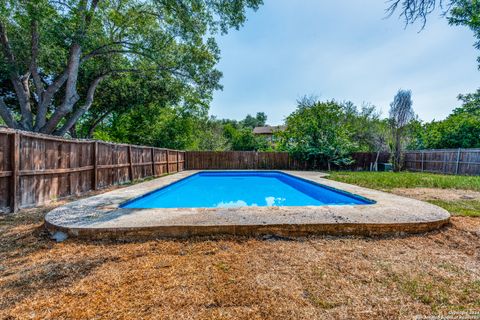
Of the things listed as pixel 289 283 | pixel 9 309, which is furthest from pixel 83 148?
pixel 289 283

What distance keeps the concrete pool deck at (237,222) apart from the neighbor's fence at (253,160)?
11.5 metres

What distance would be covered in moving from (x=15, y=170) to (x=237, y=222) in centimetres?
376

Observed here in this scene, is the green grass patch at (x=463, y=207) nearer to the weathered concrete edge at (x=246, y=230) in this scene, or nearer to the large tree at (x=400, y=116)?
the weathered concrete edge at (x=246, y=230)

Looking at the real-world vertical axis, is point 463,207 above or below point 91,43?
below

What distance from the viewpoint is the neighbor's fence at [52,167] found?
362cm

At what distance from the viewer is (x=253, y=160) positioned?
1530 centimetres

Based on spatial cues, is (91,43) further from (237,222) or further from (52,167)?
(237,222)

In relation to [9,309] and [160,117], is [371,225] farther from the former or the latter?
[160,117]

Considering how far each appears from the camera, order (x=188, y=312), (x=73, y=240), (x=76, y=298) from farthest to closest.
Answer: (x=73, y=240)
(x=76, y=298)
(x=188, y=312)

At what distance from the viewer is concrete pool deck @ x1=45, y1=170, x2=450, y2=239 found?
8.86ft

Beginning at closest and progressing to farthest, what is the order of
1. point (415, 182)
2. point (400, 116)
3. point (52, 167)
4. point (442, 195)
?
1. point (52, 167)
2. point (442, 195)
3. point (415, 182)
4. point (400, 116)

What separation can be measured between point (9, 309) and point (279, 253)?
2094 mm

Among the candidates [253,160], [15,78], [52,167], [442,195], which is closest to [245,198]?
[52,167]

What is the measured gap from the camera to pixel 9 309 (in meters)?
1.45
